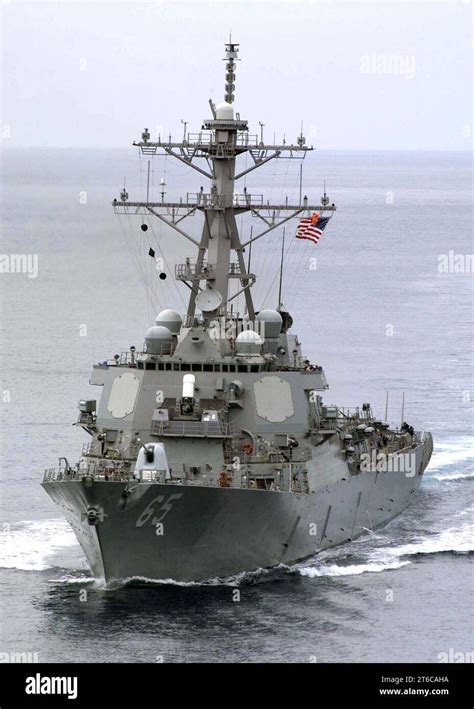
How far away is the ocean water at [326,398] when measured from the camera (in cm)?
3628

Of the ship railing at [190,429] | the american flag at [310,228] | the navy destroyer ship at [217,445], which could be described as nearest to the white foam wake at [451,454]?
the navy destroyer ship at [217,445]

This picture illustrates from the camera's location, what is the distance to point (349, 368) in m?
67.5

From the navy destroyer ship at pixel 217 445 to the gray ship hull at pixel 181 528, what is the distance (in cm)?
3

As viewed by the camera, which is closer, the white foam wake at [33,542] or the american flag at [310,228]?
the white foam wake at [33,542]

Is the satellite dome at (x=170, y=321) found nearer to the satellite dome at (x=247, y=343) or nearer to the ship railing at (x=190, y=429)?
the satellite dome at (x=247, y=343)

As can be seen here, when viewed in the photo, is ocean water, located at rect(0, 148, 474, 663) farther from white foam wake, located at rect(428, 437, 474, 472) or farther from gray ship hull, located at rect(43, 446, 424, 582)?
gray ship hull, located at rect(43, 446, 424, 582)

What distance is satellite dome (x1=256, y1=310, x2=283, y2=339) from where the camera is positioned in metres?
44.6

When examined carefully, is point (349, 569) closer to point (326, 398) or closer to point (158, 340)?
point (158, 340)

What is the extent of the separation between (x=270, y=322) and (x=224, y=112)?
526 cm

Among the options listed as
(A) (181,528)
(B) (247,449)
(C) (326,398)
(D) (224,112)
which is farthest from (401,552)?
(C) (326,398)

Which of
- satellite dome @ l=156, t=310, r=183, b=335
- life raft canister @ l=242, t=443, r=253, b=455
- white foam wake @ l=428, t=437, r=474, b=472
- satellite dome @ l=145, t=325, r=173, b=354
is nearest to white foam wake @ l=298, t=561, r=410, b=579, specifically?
life raft canister @ l=242, t=443, r=253, b=455

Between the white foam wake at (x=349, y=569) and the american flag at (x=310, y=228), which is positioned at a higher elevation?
the american flag at (x=310, y=228)
